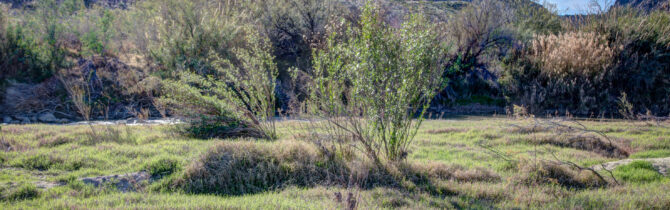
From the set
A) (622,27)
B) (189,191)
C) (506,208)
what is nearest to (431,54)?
(506,208)

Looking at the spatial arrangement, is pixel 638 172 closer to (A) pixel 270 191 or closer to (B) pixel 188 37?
(A) pixel 270 191

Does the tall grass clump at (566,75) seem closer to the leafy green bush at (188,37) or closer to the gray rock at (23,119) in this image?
the leafy green bush at (188,37)

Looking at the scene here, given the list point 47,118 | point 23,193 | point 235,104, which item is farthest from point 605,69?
point 47,118

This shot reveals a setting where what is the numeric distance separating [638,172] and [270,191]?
6.23m

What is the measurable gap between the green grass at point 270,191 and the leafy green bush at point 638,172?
14 millimetres

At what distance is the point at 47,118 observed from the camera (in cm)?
1488

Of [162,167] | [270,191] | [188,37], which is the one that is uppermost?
[188,37]

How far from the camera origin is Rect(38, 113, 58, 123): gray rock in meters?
14.7

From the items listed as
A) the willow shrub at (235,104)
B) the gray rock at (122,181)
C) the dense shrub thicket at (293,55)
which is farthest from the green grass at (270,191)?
the dense shrub thicket at (293,55)

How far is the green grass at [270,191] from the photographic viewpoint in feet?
16.6

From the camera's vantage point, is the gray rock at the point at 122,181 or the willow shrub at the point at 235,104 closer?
the gray rock at the point at 122,181

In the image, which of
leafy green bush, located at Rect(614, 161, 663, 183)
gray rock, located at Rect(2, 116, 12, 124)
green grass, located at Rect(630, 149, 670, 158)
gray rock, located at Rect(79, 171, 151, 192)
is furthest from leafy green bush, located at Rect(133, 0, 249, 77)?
green grass, located at Rect(630, 149, 670, 158)

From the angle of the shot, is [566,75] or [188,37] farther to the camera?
[188,37]

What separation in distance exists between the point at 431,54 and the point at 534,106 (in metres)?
13.1
